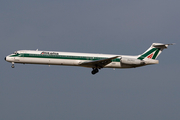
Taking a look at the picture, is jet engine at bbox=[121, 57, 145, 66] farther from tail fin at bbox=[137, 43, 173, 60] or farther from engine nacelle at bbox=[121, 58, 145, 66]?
tail fin at bbox=[137, 43, 173, 60]

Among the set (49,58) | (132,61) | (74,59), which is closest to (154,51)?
(132,61)

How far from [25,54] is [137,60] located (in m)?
16.9

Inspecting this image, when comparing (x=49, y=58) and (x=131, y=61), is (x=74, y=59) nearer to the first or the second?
(x=49, y=58)

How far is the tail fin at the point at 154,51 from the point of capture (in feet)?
159

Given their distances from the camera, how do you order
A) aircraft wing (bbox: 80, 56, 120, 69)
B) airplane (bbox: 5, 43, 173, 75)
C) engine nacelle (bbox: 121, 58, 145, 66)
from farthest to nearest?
engine nacelle (bbox: 121, 58, 145, 66), airplane (bbox: 5, 43, 173, 75), aircraft wing (bbox: 80, 56, 120, 69)

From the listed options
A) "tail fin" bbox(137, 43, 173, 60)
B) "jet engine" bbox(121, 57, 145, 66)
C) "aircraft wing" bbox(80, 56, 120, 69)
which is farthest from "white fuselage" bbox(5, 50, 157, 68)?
"tail fin" bbox(137, 43, 173, 60)

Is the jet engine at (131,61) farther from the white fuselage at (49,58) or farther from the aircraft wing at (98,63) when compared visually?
the aircraft wing at (98,63)

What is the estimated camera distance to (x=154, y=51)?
48.7 meters

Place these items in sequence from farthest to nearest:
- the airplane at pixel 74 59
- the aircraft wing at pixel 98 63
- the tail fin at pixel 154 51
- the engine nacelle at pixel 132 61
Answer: the tail fin at pixel 154 51 → the engine nacelle at pixel 132 61 → the airplane at pixel 74 59 → the aircraft wing at pixel 98 63

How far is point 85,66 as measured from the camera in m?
46.2

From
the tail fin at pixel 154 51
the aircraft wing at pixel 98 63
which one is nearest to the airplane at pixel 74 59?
the aircraft wing at pixel 98 63

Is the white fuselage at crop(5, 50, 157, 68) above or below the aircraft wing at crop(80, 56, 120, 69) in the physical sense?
above

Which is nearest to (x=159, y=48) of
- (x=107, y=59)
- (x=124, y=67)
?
(x=124, y=67)

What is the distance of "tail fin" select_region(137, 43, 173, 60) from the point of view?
4834 centimetres
